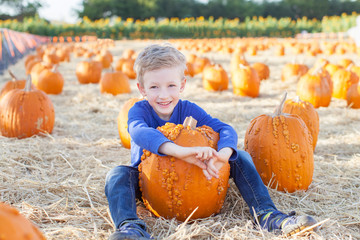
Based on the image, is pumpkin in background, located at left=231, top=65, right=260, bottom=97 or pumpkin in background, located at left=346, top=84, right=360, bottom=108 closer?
pumpkin in background, located at left=346, top=84, right=360, bottom=108

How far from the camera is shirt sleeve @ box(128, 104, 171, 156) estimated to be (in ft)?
7.30

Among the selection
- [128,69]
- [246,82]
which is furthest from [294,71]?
[128,69]

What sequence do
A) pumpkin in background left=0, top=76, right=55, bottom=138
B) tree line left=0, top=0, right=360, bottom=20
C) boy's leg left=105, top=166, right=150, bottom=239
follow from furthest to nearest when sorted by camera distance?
tree line left=0, top=0, right=360, bottom=20 < pumpkin in background left=0, top=76, right=55, bottom=138 < boy's leg left=105, top=166, right=150, bottom=239

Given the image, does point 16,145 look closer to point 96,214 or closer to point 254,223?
point 96,214

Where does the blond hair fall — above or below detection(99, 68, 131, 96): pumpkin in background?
above

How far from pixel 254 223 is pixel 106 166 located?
1586 mm

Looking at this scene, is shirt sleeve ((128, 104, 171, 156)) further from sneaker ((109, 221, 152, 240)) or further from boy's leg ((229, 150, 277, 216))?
boy's leg ((229, 150, 277, 216))

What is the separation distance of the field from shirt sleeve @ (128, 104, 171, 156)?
51 centimetres

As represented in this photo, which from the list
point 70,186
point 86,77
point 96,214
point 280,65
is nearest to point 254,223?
point 96,214

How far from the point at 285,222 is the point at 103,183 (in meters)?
1.58

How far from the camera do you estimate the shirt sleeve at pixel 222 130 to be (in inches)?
93.7

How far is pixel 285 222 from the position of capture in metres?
2.14

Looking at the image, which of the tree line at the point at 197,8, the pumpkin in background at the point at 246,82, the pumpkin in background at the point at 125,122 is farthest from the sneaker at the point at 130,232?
the tree line at the point at 197,8

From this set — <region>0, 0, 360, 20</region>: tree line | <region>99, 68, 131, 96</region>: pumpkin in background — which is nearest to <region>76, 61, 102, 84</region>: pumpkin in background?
<region>99, 68, 131, 96</region>: pumpkin in background
